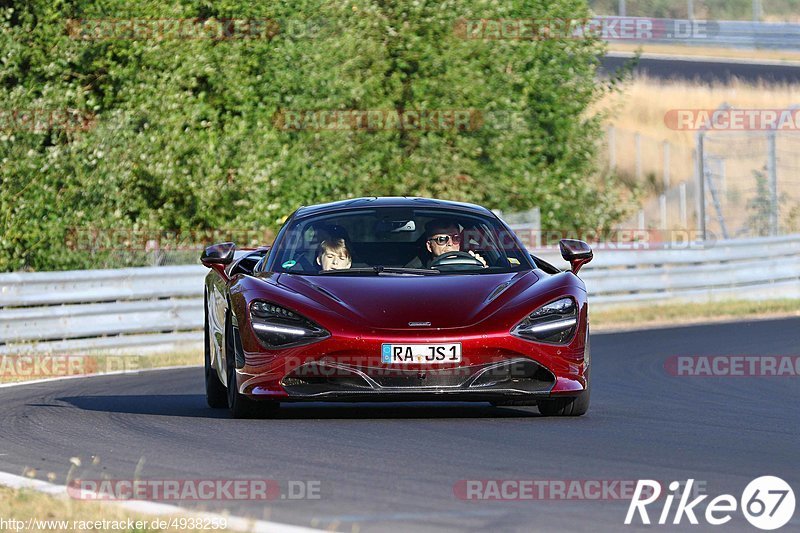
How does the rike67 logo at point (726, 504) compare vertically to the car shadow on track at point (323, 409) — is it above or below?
above

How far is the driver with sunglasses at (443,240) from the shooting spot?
403 inches

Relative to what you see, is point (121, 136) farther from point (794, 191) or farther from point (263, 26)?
point (794, 191)

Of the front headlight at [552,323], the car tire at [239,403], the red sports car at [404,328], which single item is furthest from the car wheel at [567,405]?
the car tire at [239,403]

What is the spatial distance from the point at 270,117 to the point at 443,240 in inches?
604

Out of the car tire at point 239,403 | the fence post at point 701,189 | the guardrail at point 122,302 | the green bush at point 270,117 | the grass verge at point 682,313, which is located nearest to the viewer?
the car tire at point 239,403

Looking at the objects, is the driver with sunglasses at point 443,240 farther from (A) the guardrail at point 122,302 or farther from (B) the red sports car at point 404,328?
(A) the guardrail at point 122,302

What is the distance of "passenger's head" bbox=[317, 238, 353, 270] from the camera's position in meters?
10.1

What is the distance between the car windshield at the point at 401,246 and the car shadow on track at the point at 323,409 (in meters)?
0.86

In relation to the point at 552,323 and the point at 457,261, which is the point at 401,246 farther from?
the point at 552,323

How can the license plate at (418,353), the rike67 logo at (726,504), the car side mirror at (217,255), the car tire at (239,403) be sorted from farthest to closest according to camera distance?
the car side mirror at (217,255) → the car tire at (239,403) → the license plate at (418,353) → the rike67 logo at (726,504)

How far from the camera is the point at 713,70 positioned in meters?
53.0

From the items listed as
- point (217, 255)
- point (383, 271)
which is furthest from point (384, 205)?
point (217, 255)

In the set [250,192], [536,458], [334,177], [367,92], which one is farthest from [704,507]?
[367,92]

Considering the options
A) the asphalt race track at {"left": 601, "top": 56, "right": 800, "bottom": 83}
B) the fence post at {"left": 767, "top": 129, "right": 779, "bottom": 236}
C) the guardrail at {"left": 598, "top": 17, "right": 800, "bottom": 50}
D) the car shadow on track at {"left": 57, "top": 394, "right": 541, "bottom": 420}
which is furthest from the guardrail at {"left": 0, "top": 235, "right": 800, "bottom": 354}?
the guardrail at {"left": 598, "top": 17, "right": 800, "bottom": 50}
